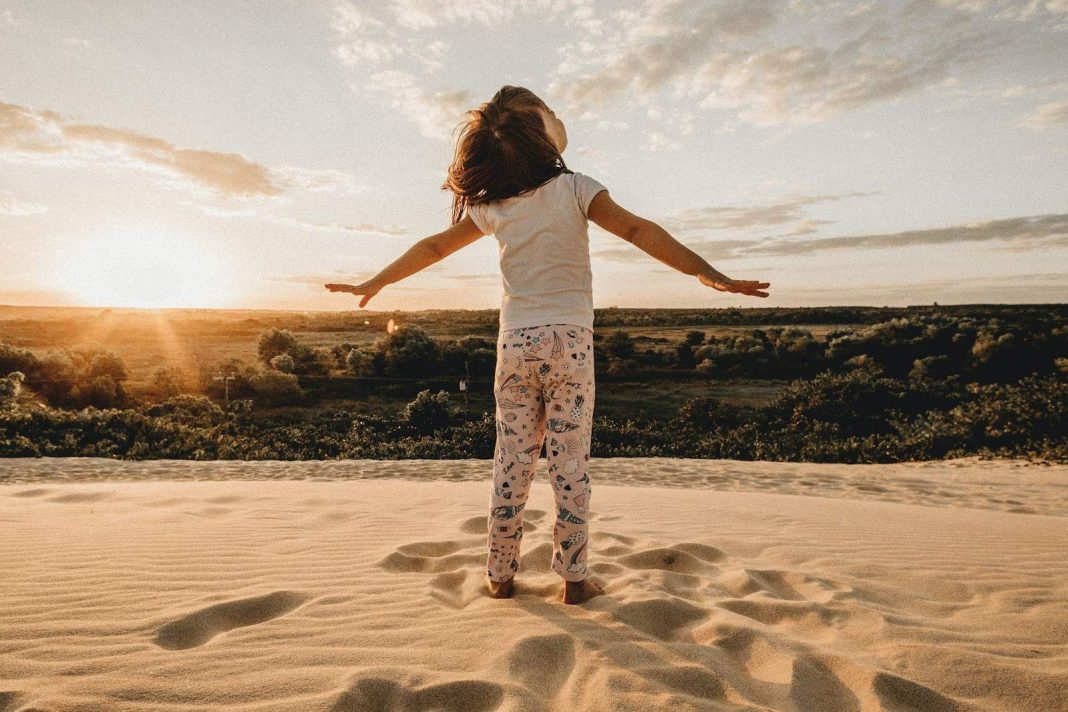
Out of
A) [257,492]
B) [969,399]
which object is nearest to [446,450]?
[257,492]

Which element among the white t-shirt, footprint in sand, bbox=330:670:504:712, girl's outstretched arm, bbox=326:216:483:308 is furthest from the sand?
girl's outstretched arm, bbox=326:216:483:308

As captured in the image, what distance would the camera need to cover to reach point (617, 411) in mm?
18516

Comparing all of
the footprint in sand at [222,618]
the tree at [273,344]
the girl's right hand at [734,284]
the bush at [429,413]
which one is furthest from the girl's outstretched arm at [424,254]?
the tree at [273,344]

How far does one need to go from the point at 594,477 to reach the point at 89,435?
10050mm

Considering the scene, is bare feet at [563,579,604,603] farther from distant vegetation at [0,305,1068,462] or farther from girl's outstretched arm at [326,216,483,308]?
distant vegetation at [0,305,1068,462]

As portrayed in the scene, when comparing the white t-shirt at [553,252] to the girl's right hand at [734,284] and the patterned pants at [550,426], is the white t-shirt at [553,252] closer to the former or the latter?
the patterned pants at [550,426]

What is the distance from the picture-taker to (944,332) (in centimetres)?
2338

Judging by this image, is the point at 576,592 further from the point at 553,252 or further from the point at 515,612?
the point at 553,252

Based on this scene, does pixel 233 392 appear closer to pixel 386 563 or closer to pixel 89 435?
pixel 89 435

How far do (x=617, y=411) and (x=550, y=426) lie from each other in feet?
52.3

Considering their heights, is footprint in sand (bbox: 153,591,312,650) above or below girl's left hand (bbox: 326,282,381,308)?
below

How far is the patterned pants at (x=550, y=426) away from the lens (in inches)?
107

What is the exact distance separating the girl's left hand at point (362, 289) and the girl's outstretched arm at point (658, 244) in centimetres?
107

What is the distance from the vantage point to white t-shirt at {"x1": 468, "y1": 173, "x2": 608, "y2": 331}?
2.75 m
